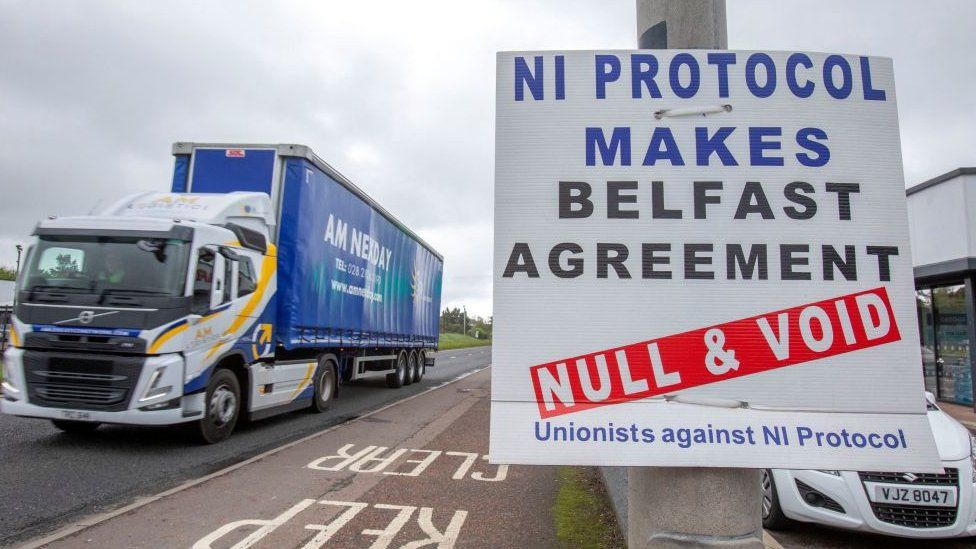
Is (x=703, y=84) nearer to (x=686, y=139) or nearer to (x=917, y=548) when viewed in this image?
(x=686, y=139)

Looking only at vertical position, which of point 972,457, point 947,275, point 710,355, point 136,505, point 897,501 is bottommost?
point 136,505

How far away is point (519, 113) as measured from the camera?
7.84 ft

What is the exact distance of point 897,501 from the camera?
4.43 metres

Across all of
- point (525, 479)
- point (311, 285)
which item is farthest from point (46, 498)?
point (311, 285)

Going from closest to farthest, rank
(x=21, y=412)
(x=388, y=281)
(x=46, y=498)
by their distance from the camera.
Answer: (x=46, y=498), (x=21, y=412), (x=388, y=281)

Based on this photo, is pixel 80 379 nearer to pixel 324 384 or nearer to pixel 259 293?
pixel 259 293

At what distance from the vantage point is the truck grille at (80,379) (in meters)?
6.88

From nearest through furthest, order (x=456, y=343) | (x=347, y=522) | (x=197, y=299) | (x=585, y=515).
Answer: (x=347, y=522)
(x=585, y=515)
(x=197, y=299)
(x=456, y=343)

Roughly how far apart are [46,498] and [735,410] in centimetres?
585

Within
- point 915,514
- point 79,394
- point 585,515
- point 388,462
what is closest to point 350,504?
point 388,462

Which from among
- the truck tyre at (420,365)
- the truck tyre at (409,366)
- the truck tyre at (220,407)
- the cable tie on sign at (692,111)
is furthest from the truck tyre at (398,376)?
the cable tie on sign at (692,111)

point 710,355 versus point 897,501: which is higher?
point 710,355

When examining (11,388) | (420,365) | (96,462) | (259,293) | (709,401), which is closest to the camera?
(709,401)

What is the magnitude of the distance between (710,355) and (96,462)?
707 cm
